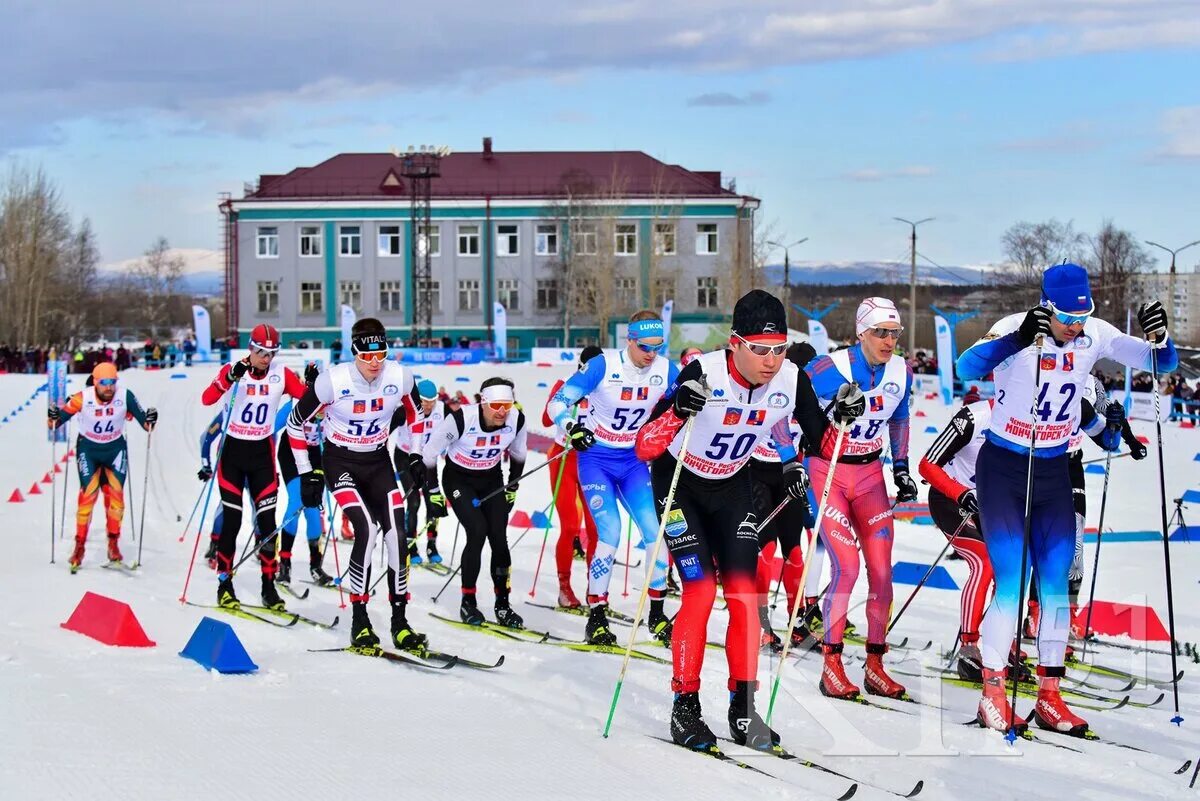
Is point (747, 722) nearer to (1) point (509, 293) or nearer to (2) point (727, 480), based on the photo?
(2) point (727, 480)

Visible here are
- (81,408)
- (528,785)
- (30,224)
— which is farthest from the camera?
(30,224)

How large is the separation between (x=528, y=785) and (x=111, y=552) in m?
8.61

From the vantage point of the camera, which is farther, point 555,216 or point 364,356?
point 555,216

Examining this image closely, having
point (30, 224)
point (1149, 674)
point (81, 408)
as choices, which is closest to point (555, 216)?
point (30, 224)

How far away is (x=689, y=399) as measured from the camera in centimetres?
627

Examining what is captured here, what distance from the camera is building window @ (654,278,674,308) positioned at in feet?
221

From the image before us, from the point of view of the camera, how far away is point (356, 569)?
29.3ft

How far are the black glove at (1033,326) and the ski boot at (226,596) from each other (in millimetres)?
6336

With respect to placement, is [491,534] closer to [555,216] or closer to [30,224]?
[555,216]

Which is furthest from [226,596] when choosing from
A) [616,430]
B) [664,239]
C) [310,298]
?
[310,298]

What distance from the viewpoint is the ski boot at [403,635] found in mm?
8734

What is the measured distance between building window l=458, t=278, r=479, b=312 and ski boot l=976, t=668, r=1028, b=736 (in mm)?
64071

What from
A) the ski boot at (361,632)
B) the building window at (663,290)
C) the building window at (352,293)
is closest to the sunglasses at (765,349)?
the ski boot at (361,632)

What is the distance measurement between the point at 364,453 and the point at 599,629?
197cm
